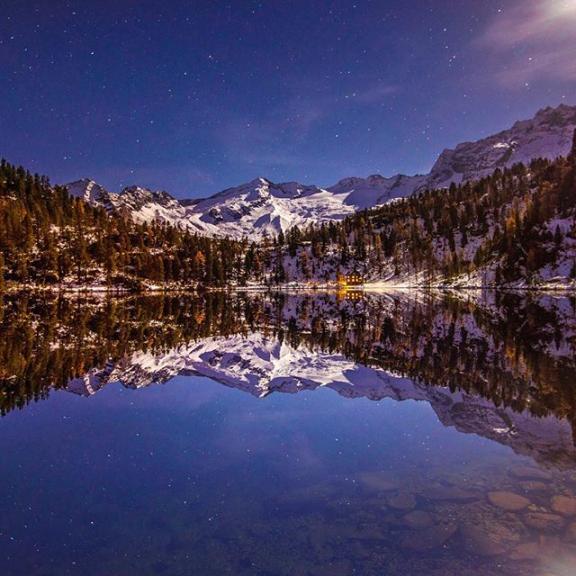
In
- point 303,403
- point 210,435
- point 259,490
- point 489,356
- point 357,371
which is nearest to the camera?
point 259,490

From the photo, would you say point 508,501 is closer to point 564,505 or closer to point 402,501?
point 564,505

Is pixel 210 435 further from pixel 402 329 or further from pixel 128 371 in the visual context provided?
pixel 402 329

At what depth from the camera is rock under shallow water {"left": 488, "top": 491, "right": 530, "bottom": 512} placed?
9750 millimetres

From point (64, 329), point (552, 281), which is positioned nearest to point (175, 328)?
point (64, 329)

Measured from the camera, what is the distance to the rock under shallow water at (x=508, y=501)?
384 inches

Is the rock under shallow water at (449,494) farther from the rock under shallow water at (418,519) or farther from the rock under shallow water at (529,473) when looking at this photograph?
the rock under shallow water at (529,473)

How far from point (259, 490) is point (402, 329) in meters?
35.1

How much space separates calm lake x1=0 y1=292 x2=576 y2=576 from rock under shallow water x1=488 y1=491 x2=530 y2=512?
5cm

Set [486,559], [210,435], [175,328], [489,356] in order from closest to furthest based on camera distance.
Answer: [486,559], [210,435], [489,356], [175,328]

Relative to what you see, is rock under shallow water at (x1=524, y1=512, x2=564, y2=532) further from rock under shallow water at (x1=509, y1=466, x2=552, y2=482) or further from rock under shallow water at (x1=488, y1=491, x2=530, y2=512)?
rock under shallow water at (x1=509, y1=466, x2=552, y2=482)

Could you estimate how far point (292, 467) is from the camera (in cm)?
1248

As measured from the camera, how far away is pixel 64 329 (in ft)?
152

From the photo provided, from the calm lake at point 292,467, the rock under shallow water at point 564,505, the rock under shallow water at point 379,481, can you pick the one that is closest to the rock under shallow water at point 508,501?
the calm lake at point 292,467

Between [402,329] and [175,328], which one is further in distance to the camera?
Answer: [175,328]
